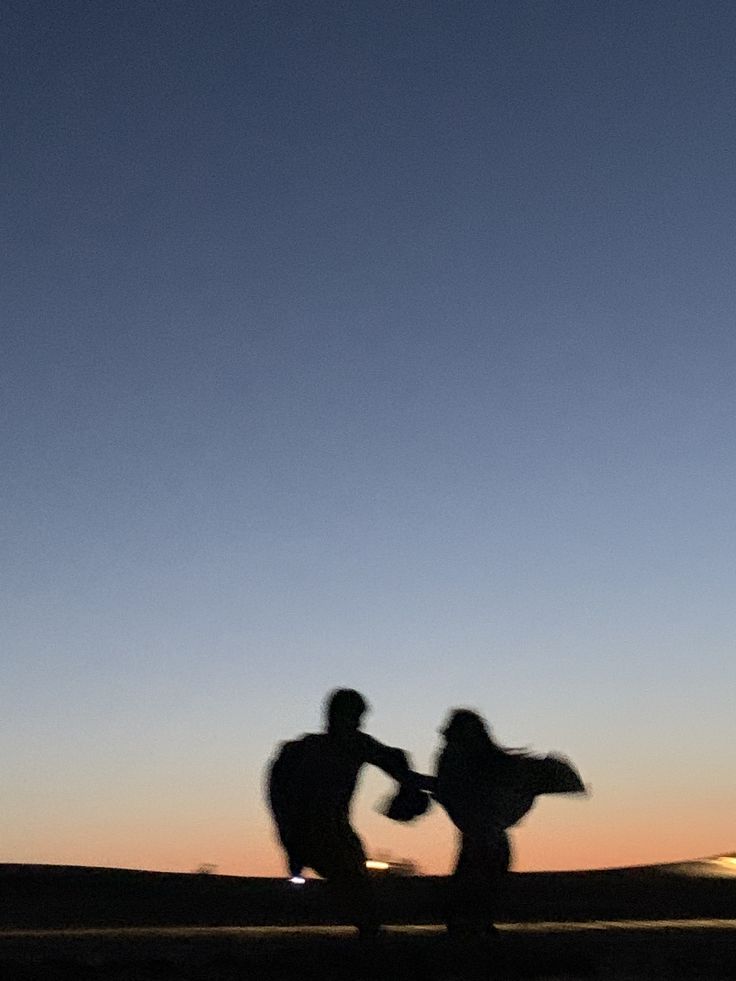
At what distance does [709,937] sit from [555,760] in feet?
5.71

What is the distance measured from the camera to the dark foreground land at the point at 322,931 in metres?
7.00

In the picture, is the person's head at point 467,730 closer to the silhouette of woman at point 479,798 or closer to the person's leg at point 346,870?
the silhouette of woman at point 479,798

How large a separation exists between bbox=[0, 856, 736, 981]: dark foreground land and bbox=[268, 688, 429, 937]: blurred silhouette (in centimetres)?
44

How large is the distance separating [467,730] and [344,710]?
97 cm

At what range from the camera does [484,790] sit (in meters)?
9.48

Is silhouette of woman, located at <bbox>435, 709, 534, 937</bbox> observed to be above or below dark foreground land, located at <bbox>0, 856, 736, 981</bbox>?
above

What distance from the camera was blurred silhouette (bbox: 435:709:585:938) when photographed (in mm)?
9352

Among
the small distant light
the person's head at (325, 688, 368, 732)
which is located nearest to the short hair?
the person's head at (325, 688, 368, 732)

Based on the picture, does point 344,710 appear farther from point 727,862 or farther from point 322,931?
point 727,862

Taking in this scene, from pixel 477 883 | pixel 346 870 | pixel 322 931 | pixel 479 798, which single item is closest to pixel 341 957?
pixel 346 870

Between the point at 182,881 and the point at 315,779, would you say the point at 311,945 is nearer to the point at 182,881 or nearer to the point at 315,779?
the point at 315,779

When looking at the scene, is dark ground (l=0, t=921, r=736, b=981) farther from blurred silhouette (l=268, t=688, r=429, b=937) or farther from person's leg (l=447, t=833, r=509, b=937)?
blurred silhouette (l=268, t=688, r=429, b=937)

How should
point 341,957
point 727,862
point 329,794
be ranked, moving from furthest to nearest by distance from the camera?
point 727,862 → point 329,794 → point 341,957

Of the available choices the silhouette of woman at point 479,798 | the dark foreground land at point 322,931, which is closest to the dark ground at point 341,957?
the dark foreground land at point 322,931
